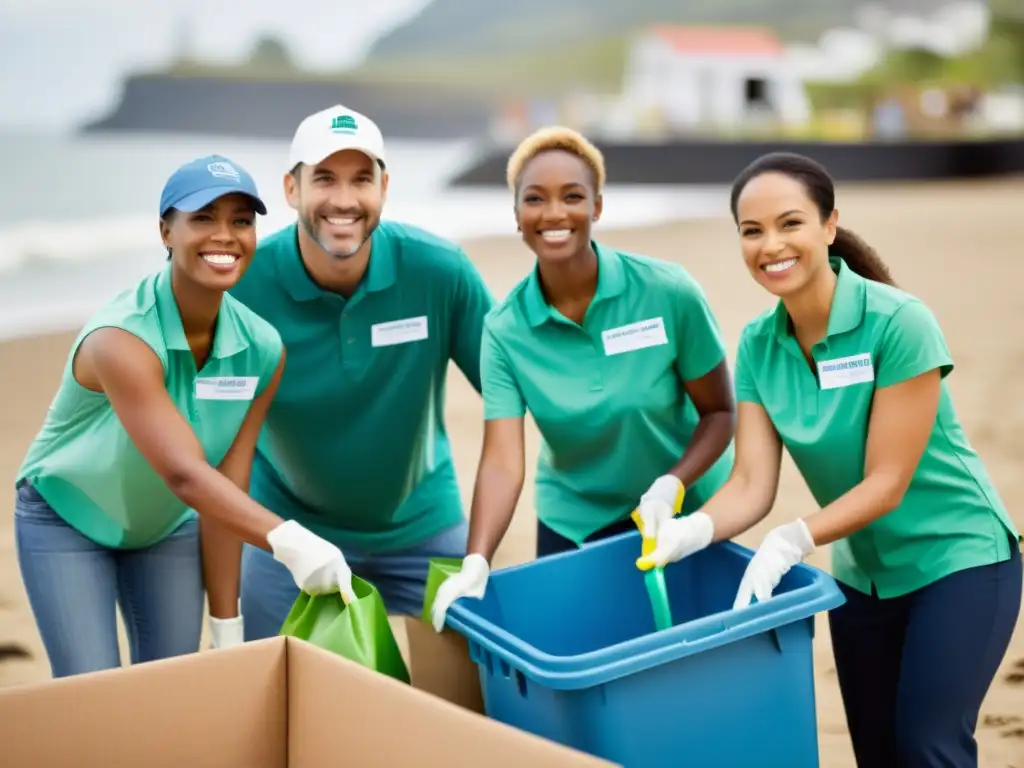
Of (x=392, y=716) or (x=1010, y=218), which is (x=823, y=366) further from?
(x=1010, y=218)

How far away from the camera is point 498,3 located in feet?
55.8

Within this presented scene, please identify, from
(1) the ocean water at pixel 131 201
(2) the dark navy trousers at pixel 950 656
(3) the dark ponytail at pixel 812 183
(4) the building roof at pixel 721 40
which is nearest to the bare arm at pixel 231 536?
(3) the dark ponytail at pixel 812 183

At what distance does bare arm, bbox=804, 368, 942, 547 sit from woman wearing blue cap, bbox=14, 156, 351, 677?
844 millimetres

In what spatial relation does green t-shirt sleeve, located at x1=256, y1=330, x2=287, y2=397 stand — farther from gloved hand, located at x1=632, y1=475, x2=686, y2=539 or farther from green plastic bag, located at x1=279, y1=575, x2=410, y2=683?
gloved hand, located at x1=632, y1=475, x2=686, y2=539

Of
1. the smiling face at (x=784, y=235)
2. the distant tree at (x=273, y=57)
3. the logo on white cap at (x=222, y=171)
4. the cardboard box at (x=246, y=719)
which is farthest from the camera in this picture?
the distant tree at (x=273, y=57)

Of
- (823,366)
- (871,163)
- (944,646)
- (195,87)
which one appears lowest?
(944,646)

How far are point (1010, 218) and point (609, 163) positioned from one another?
525cm

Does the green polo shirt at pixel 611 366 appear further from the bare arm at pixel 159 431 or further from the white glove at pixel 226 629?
the white glove at pixel 226 629

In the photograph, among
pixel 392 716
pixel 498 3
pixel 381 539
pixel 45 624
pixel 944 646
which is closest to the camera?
pixel 392 716

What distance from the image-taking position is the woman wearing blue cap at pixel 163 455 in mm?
2109

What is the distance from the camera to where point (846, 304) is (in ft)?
6.72

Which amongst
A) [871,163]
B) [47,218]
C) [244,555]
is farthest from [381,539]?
[871,163]

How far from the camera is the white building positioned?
17.1 metres

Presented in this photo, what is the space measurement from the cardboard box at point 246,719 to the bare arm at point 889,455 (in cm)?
70
